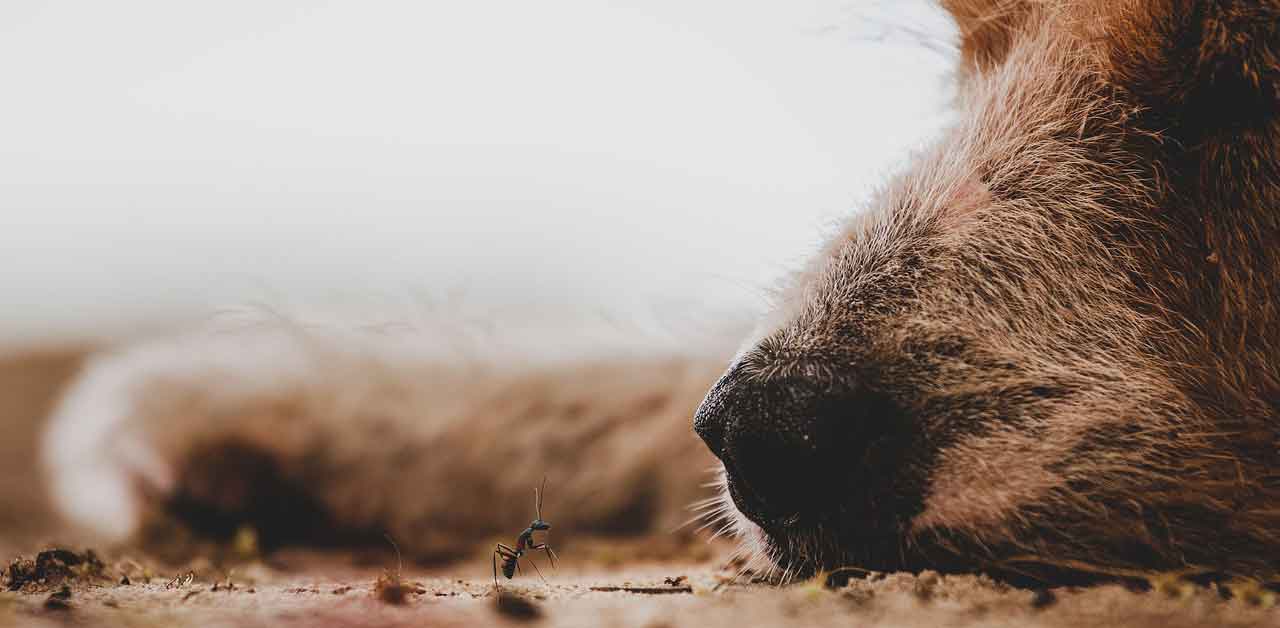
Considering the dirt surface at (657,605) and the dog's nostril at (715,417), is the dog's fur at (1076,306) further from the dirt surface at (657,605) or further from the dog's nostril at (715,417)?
the dirt surface at (657,605)

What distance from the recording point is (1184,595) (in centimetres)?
167

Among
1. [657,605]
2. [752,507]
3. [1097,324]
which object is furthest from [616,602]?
[1097,324]

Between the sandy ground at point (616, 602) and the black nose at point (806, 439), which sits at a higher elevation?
the black nose at point (806, 439)

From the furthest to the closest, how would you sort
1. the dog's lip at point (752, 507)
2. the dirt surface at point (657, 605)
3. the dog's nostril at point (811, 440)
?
the dog's lip at point (752, 507) < the dog's nostril at point (811, 440) < the dirt surface at point (657, 605)

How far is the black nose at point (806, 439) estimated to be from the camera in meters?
1.99

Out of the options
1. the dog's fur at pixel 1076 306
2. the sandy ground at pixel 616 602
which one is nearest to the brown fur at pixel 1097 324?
Answer: the dog's fur at pixel 1076 306

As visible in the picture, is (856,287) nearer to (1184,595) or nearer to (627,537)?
(1184,595)

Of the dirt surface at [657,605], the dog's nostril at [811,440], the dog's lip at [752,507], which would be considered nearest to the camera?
the dirt surface at [657,605]

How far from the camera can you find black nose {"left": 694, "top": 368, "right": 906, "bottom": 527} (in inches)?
78.3

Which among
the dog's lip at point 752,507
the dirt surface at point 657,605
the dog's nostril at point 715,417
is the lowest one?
the dirt surface at point 657,605

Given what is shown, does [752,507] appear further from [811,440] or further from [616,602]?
[616,602]

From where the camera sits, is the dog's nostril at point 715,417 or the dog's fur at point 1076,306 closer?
the dog's fur at point 1076,306

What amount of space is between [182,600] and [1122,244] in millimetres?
1905

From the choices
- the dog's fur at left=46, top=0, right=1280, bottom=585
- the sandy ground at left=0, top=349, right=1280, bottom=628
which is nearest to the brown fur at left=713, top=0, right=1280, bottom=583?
the dog's fur at left=46, top=0, right=1280, bottom=585
